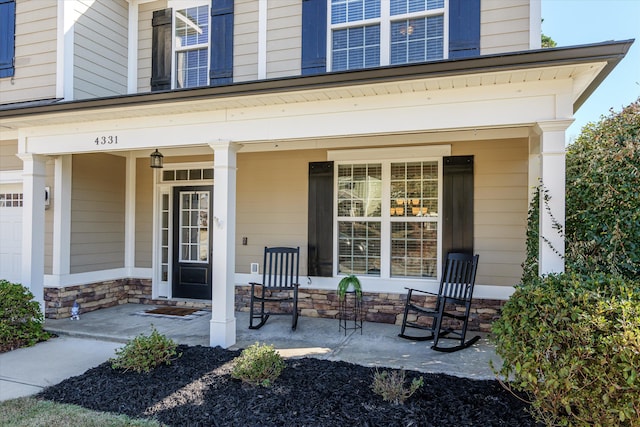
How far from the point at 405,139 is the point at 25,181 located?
5.06 m

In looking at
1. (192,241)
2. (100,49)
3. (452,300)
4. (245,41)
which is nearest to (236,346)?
(452,300)

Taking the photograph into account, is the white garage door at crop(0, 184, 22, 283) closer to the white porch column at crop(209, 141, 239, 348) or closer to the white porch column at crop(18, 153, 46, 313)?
the white porch column at crop(18, 153, 46, 313)

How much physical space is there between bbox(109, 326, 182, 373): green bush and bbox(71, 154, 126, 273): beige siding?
2.91 meters

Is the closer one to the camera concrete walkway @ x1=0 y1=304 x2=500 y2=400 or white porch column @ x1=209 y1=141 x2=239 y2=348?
concrete walkway @ x1=0 y1=304 x2=500 y2=400

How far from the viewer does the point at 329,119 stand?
4125mm

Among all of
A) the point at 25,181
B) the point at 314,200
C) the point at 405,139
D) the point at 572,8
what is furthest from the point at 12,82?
the point at 572,8

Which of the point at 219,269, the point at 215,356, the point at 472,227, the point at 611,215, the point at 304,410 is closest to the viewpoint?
the point at 304,410

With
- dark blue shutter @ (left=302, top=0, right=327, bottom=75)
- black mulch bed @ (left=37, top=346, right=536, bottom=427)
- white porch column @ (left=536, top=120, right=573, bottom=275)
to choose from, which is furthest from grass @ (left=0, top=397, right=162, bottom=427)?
dark blue shutter @ (left=302, top=0, right=327, bottom=75)

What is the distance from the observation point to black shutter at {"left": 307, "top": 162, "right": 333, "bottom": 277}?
591 centimetres

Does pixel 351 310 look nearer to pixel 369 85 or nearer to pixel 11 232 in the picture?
pixel 369 85

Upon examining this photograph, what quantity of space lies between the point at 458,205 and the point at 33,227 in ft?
18.3

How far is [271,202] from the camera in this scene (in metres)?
6.23

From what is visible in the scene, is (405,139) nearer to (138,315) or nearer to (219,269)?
(219,269)

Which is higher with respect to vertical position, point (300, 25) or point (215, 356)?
point (300, 25)
